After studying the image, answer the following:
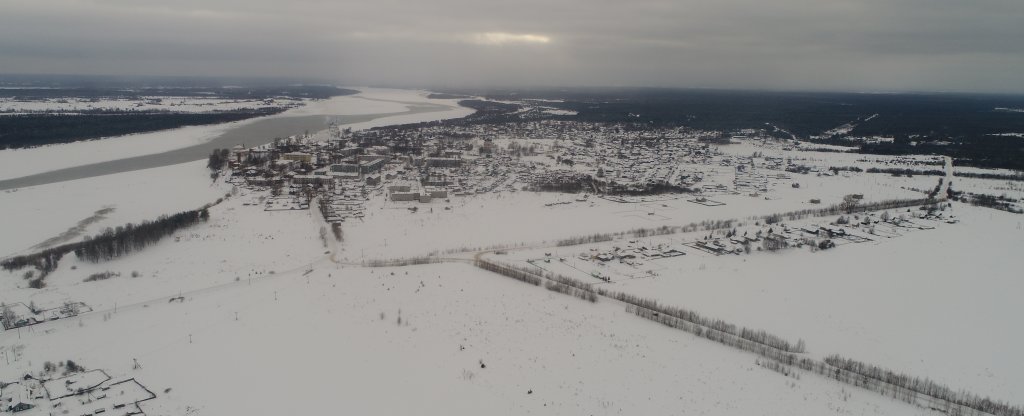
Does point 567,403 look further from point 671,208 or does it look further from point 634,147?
point 634,147

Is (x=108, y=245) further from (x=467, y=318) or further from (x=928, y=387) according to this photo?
(x=928, y=387)

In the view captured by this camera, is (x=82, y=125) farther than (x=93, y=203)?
Yes

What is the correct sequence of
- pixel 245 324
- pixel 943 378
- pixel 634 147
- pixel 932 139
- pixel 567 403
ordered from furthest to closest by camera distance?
1. pixel 932 139
2. pixel 634 147
3. pixel 245 324
4. pixel 943 378
5. pixel 567 403

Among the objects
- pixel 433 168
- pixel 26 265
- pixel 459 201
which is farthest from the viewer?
pixel 433 168

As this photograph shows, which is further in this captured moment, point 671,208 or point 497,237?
point 671,208

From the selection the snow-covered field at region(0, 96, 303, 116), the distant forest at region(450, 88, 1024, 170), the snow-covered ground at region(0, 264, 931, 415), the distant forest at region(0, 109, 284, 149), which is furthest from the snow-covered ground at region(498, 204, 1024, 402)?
the snow-covered field at region(0, 96, 303, 116)

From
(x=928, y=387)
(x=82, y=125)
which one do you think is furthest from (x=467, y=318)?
(x=82, y=125)

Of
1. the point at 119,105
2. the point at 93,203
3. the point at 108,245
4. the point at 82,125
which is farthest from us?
the point at 119,105

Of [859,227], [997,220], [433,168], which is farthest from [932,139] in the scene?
[433,168]

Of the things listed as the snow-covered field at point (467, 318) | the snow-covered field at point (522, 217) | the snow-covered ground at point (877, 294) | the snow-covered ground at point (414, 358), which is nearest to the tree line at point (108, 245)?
the snow-covered field at point (467, 318)

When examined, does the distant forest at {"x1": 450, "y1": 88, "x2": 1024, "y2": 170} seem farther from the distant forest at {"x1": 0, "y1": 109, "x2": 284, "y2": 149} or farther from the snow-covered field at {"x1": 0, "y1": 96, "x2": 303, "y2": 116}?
the snow-covered field at {"x1": 0, "y1": 96, "x2": 303, "y2": 116}

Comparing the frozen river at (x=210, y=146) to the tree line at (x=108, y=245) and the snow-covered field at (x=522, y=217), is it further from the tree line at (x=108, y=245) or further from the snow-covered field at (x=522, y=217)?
the snow-covered field at (x=522, y=217)
